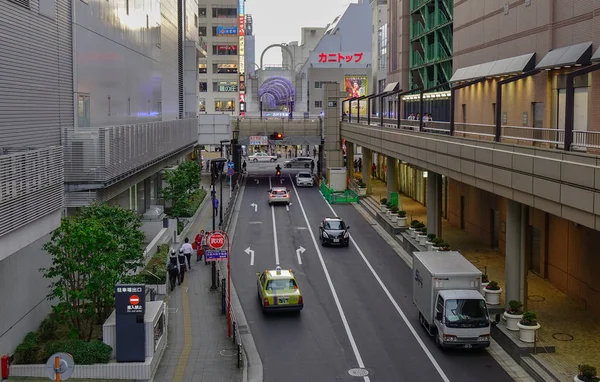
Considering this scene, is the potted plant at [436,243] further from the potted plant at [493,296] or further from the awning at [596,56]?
the awning at [596,56]

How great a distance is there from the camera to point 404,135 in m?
40.0

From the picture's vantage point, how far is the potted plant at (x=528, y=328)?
2239 centimetres

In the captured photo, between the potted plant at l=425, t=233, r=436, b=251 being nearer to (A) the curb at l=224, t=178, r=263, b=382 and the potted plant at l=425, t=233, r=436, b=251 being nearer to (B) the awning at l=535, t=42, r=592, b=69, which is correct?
(A) the curb at l=224, t=178, r=263, b=382

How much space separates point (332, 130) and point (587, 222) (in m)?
56.3

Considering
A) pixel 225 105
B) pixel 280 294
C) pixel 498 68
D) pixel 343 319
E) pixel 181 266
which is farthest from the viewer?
pixel 225 105

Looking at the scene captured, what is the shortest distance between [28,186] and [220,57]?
114579mm

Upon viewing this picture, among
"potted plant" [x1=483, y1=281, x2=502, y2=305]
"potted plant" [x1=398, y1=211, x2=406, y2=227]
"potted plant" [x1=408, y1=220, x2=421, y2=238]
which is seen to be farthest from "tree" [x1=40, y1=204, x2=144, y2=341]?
"potted plant" [x1=398, y1=211, x2=406, y2=227]

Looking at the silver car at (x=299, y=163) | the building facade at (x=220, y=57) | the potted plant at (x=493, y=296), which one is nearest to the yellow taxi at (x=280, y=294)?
the potted plant at (x=493, y=296)

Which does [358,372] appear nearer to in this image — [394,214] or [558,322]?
[558,322]

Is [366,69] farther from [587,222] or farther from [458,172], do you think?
[587,222]

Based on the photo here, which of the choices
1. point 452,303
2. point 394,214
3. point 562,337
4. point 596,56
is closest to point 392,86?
point 394,214

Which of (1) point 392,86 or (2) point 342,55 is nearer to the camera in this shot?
(1) point 392,86

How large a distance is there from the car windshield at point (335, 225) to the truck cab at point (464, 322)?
19086 mm

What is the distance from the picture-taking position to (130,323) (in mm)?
20672
